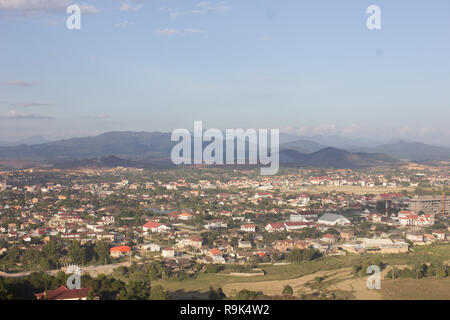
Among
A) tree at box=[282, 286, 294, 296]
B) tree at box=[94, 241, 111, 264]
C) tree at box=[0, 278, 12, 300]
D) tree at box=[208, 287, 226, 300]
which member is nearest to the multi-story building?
tree at box=[282, 286, 294, 296]

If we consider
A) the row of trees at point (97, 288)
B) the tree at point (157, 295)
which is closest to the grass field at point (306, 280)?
the tree at point (157, 295)

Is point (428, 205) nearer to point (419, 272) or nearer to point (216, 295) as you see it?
point (419, 272)

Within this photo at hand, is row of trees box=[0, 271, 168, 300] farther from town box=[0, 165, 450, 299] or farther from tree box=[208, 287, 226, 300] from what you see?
tree box=[208, 287, 226, 300]

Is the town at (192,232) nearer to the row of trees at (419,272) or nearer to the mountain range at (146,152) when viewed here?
the row of trees at (419,272)

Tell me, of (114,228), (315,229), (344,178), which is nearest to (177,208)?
(114,228)

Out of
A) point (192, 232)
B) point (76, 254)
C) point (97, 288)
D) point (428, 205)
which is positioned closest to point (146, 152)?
point (428, 205)
